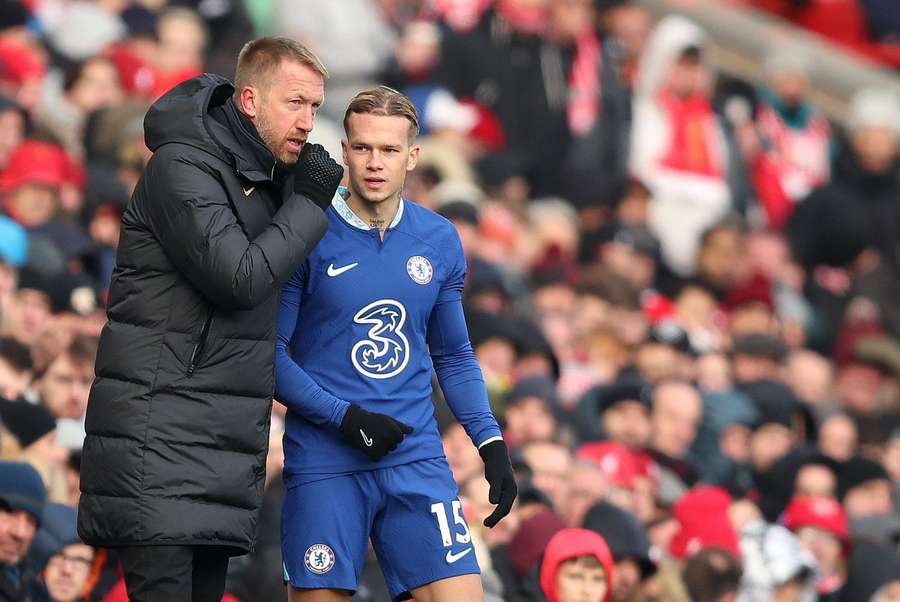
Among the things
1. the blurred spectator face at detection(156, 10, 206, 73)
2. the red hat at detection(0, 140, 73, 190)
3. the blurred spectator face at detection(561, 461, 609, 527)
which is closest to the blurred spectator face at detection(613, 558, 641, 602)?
the blurred spectator face at detection(561, 461, 609, 527)

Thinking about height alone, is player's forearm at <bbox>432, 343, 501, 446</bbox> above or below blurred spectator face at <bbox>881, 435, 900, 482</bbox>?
above

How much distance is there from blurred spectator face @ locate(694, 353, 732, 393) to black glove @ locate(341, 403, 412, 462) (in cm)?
685

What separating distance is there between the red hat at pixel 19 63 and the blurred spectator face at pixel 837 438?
5491mm

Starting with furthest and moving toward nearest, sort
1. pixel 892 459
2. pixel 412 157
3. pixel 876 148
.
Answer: pixel 876 148 → pixel 892 459 → pixel 412 157

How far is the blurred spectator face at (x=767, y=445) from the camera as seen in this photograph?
1241cm

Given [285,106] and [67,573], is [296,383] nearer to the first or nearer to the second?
[285,106]

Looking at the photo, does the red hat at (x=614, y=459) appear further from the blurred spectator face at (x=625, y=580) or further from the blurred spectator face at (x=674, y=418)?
the blurred spectator face at (x=625, y=580)

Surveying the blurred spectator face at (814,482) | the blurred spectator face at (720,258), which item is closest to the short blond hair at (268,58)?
the blurred spectator face at (814,482)

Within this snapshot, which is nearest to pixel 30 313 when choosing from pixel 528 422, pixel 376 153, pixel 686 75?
pixel 528 422

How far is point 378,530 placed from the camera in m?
6.54

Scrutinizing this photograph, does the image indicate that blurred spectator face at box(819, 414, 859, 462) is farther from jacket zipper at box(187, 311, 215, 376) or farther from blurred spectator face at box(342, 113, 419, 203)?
jacket zipper at box(187, 311, 215, 376)

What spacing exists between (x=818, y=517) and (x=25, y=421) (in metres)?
4.51

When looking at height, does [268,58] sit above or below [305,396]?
above

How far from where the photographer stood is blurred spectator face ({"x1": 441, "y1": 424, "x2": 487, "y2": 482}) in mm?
9594
